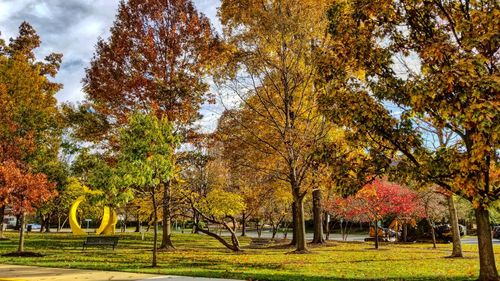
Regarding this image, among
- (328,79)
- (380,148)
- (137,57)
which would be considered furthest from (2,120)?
(380,148)

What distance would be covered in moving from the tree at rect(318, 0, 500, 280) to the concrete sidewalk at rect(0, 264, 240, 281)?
235 inches

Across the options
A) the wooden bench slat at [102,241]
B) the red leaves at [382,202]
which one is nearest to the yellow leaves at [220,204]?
the wooden bench slat at [102,241]

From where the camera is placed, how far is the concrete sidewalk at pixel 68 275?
1055 cm

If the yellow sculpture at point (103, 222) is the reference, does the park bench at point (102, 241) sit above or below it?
below

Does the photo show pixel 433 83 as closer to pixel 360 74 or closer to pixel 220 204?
pixel 360 74

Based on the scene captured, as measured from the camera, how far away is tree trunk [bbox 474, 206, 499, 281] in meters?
10.0

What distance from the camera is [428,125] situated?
18688mm

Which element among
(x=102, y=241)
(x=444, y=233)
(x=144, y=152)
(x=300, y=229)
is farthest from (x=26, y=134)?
(x=444, y=233)

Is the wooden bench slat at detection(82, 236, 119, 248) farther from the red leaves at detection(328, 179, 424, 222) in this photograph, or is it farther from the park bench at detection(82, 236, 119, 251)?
the red leaves at detection(328, 179, 424, 222)

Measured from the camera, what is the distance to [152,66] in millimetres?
22719

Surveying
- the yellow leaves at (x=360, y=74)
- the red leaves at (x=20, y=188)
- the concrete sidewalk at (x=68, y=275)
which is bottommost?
the concrete sidewalk at (x=68, y=275)

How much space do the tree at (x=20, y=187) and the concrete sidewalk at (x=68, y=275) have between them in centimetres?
522

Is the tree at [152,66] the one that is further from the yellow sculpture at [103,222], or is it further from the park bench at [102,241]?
the yellow sculpture at [103,222]

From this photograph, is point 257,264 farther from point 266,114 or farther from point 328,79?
point 266,114
